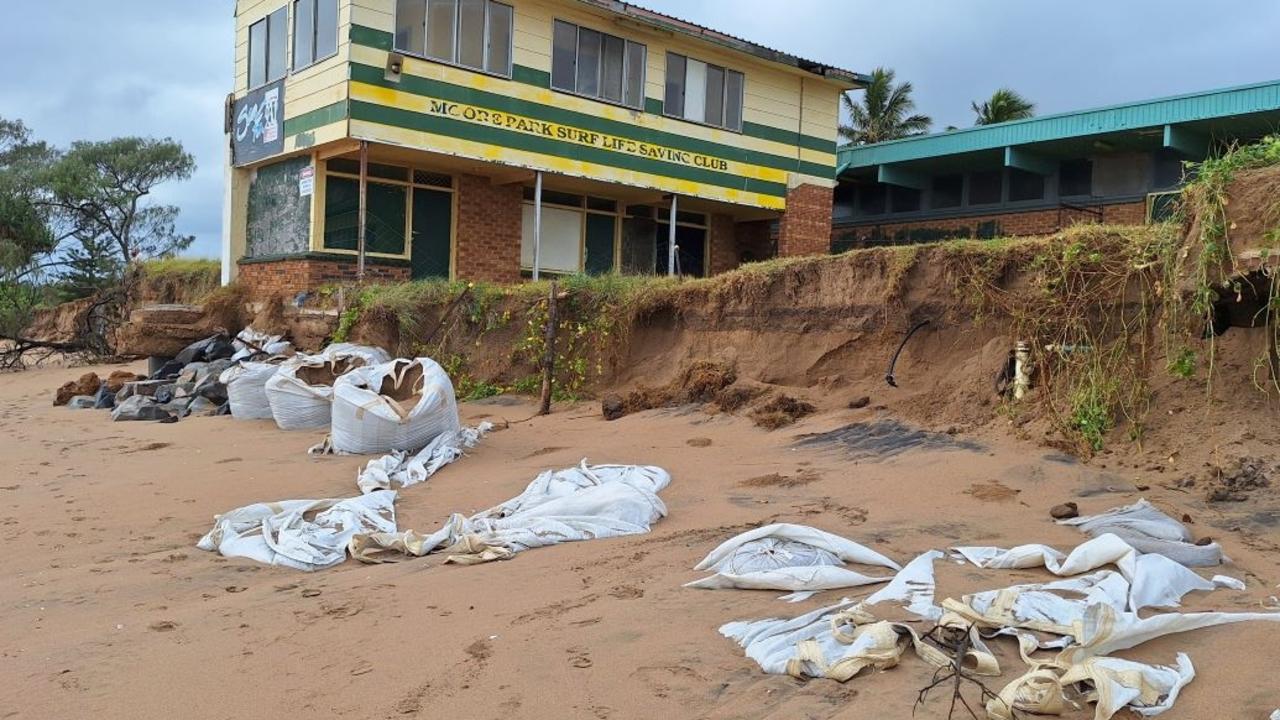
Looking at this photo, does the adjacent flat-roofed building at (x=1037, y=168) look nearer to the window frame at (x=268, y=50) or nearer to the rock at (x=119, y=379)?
the window frame at (x=268, y=50)

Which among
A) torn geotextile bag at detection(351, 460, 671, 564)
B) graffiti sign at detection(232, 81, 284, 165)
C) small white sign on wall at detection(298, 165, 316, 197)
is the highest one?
graffiti sign at detection(232, 81, 284, 165)

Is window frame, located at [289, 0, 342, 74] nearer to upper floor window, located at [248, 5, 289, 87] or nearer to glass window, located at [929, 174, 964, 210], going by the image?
upper floor window, located at [248, 5, 289, 87]

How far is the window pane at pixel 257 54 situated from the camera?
645 inches

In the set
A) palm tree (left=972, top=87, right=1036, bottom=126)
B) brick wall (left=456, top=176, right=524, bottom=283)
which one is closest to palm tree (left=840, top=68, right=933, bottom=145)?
palm tree (left=972, top=87, right=1036, bottom=126)

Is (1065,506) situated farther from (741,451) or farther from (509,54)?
(509,54)

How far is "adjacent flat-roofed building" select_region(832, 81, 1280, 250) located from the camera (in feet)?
52.3

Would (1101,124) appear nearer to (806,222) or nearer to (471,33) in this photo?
(806,222)

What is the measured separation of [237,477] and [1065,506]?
608 centimetres

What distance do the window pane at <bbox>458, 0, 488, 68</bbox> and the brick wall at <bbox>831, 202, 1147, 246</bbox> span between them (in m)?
9.59

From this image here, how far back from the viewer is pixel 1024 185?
63.2 feet

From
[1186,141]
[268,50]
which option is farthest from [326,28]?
[1186,141]

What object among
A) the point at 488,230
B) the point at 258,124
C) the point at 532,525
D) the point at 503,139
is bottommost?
the point at 532,525

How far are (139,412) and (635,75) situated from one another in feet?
32.5

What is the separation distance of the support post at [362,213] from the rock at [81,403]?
3887 mm
